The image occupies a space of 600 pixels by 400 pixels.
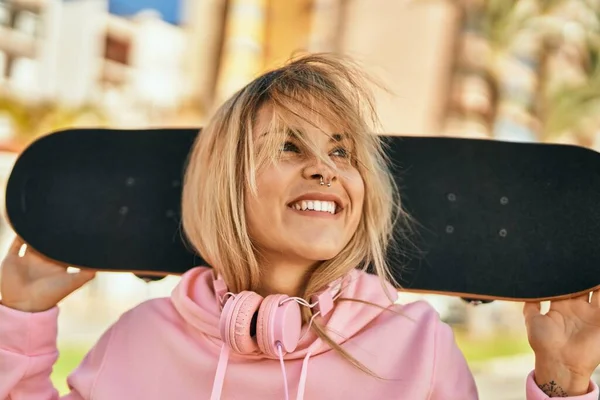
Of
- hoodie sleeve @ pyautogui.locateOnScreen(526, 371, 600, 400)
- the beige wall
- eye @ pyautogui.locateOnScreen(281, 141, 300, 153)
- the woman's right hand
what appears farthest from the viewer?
the beige wall

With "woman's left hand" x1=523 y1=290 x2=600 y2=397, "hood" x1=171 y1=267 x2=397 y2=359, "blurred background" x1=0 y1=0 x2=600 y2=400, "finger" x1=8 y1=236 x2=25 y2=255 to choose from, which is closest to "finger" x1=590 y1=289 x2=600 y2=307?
"woman's left hand" x1=523 y1=290 x2=600 y2=397

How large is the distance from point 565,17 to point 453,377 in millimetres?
5044

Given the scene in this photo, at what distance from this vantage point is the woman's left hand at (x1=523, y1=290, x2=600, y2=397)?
2.80 ft

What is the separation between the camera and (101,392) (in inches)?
38.8

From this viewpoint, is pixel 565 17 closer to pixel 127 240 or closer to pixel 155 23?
pixel 155 23

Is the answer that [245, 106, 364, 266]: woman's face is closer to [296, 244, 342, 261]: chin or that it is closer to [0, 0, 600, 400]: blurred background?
[296, 244, 342, 261]: chin

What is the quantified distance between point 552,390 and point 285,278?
0.40 metres

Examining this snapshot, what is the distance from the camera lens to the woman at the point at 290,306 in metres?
0.88

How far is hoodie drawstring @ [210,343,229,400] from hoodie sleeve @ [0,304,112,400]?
228mm

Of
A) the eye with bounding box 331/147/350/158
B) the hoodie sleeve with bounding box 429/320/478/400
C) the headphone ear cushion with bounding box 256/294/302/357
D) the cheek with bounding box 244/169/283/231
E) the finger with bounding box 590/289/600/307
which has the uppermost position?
the eye with bounding box 331/147/350/158

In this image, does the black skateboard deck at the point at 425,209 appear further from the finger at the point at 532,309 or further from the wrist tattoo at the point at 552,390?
the wrist tattoo at the point at 552,390

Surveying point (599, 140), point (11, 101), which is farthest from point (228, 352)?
point (599, 140)

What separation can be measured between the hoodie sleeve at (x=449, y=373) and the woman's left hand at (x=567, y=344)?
3.7 inches

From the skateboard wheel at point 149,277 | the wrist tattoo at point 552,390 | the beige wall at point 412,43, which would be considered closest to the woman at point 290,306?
the wrist tattoo at point 552,390
